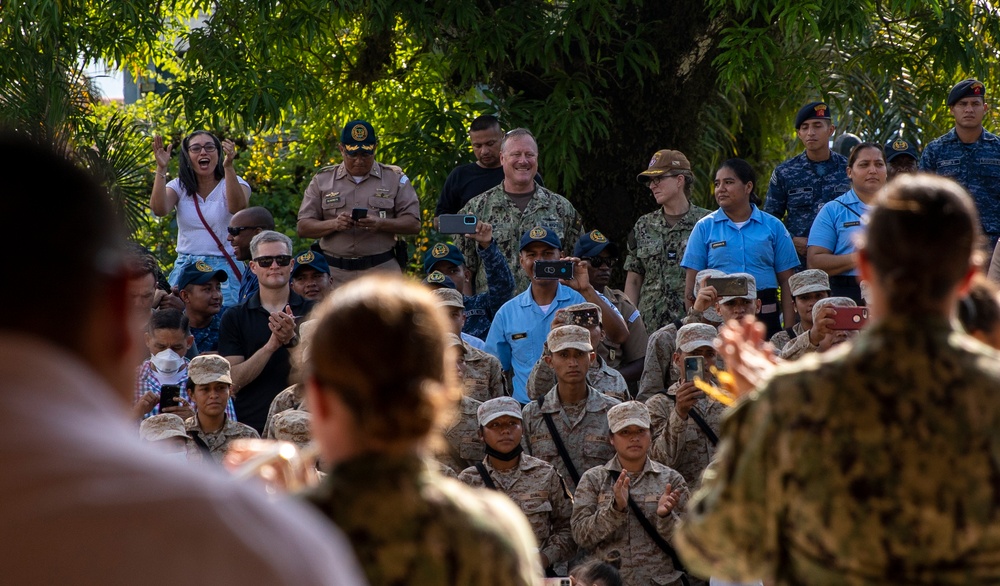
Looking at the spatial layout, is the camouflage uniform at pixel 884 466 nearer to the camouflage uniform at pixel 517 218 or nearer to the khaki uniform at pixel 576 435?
the khaki uniform at pixel 576 435

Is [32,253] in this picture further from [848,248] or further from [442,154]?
[442,154]

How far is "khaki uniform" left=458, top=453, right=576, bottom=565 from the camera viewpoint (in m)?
7.15

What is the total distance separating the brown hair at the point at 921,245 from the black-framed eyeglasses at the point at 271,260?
6.11 m

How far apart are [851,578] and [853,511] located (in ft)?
0.41

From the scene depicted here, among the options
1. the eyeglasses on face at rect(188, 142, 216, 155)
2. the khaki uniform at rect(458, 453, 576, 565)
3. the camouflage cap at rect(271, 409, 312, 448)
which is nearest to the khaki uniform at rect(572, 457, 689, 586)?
the khaki uniform at rect(458, 453, 576, 565)

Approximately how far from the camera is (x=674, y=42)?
10938 mm

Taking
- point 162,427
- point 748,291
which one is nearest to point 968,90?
point 748,291

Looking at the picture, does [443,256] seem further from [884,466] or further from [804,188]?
[884,466]

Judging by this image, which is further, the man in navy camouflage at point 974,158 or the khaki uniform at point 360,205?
the khaki uniform at point 360,205

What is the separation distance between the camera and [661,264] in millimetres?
9133

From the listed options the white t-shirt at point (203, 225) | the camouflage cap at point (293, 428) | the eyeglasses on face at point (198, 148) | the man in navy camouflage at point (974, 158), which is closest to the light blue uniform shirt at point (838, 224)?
the man in navy camouflage at point (974, 158)

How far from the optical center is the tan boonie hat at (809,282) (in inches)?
311

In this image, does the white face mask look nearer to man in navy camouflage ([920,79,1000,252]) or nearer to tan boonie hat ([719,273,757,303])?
tan boonie hat ([719,273,757,303])

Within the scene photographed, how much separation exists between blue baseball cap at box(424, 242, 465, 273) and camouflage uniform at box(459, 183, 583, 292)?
25 cm
